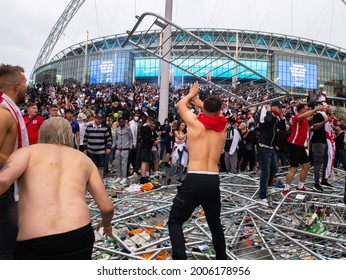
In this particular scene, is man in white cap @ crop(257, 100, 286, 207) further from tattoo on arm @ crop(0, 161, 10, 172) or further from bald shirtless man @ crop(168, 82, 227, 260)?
tattoo on arm @ crop(0, 161, 10, 172)

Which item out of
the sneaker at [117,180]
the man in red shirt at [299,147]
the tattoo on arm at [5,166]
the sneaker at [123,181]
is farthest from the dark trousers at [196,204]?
the sneaker at [117,180]

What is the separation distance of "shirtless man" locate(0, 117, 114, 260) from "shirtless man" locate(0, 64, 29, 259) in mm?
324

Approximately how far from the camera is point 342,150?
923 centimetres

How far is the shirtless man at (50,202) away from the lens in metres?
1.84

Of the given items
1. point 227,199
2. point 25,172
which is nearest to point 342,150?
point 227,199

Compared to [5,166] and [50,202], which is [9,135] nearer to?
[5,166]

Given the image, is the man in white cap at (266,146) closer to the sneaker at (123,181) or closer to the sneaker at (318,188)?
the sneaker at (318,188)

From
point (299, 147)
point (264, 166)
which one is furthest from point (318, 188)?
point (264, 166)

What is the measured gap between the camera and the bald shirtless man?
115 inches

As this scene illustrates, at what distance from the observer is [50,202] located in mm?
1888

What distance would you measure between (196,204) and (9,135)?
1.71 m

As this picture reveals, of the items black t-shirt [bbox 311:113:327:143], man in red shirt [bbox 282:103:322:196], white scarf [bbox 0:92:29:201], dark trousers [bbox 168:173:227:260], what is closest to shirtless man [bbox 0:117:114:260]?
white scarf [bbox 0:92:29:201]

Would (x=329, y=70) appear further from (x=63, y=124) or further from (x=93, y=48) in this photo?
(x=63, y=124)
